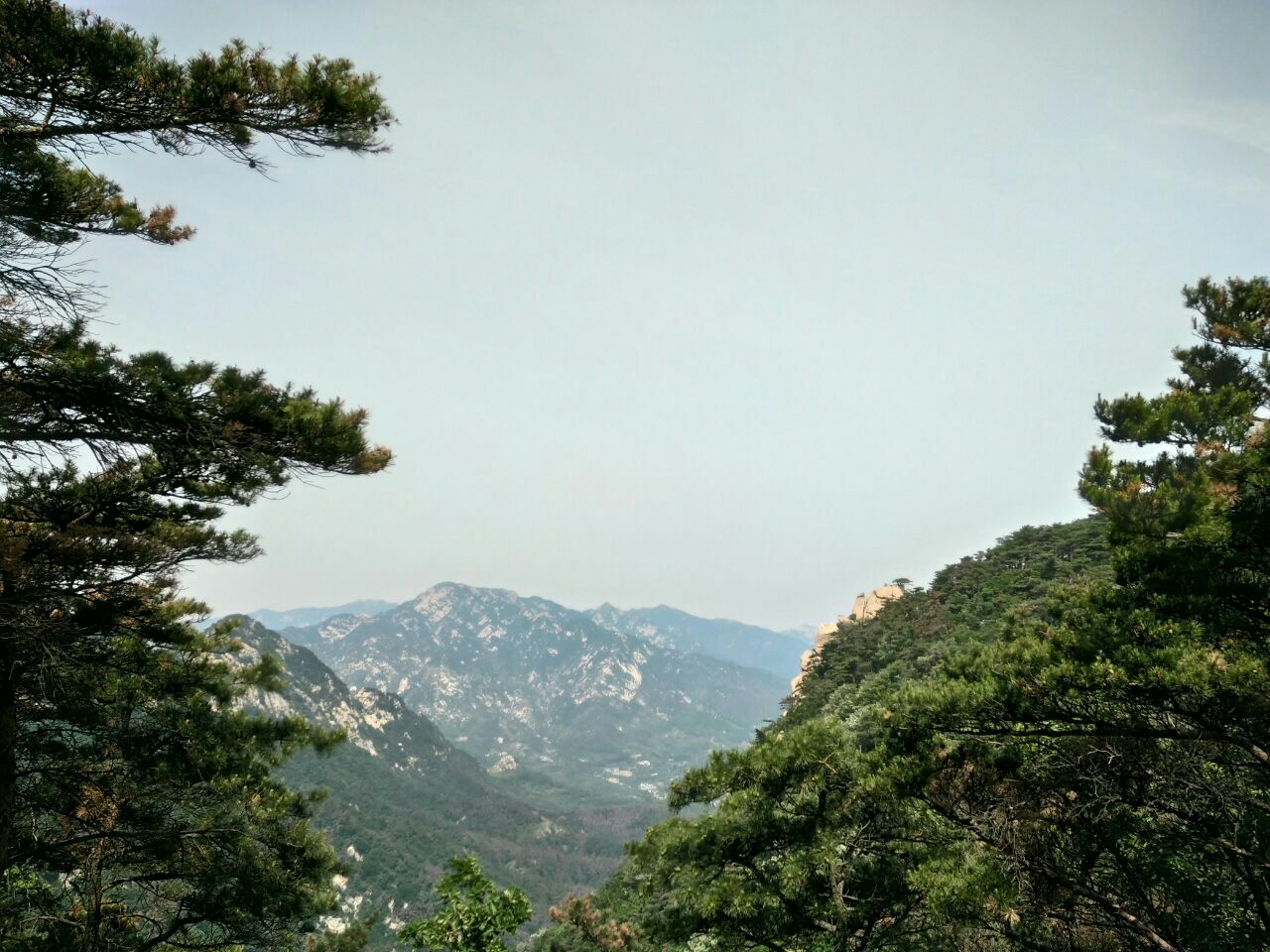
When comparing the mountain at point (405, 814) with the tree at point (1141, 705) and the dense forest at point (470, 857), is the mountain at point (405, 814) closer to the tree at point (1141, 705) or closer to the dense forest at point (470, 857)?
the dense forest at point (470, 857)

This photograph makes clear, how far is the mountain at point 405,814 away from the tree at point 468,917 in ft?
354

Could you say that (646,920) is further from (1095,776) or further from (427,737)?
(427,737)

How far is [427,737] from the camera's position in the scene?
192875mm

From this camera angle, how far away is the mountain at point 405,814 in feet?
351

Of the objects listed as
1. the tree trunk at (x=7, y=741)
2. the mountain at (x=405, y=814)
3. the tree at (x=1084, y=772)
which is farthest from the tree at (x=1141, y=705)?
the mountain at (x=405, y=814)

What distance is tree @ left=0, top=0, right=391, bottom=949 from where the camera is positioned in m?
5.71

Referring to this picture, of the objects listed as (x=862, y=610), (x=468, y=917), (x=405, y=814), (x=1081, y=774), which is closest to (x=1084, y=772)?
(x=1081, y=774)

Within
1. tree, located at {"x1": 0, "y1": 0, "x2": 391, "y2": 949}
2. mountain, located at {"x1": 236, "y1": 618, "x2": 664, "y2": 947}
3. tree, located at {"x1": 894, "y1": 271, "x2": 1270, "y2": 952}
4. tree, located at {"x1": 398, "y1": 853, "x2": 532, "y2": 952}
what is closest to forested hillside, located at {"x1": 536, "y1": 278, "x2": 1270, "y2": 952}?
tree, located at {"x1": 894, "y1": 271, "x2": 1270, "y2": 952}

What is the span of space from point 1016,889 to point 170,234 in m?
12.9

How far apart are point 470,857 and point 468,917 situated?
1.98 ft

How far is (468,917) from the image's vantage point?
6648mm

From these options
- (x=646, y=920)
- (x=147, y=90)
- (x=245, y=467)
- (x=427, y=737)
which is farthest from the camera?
(x=427, y=737)

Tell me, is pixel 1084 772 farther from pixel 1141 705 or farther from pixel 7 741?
pixel 7 741

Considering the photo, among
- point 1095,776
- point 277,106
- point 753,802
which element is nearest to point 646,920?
point 753,802
